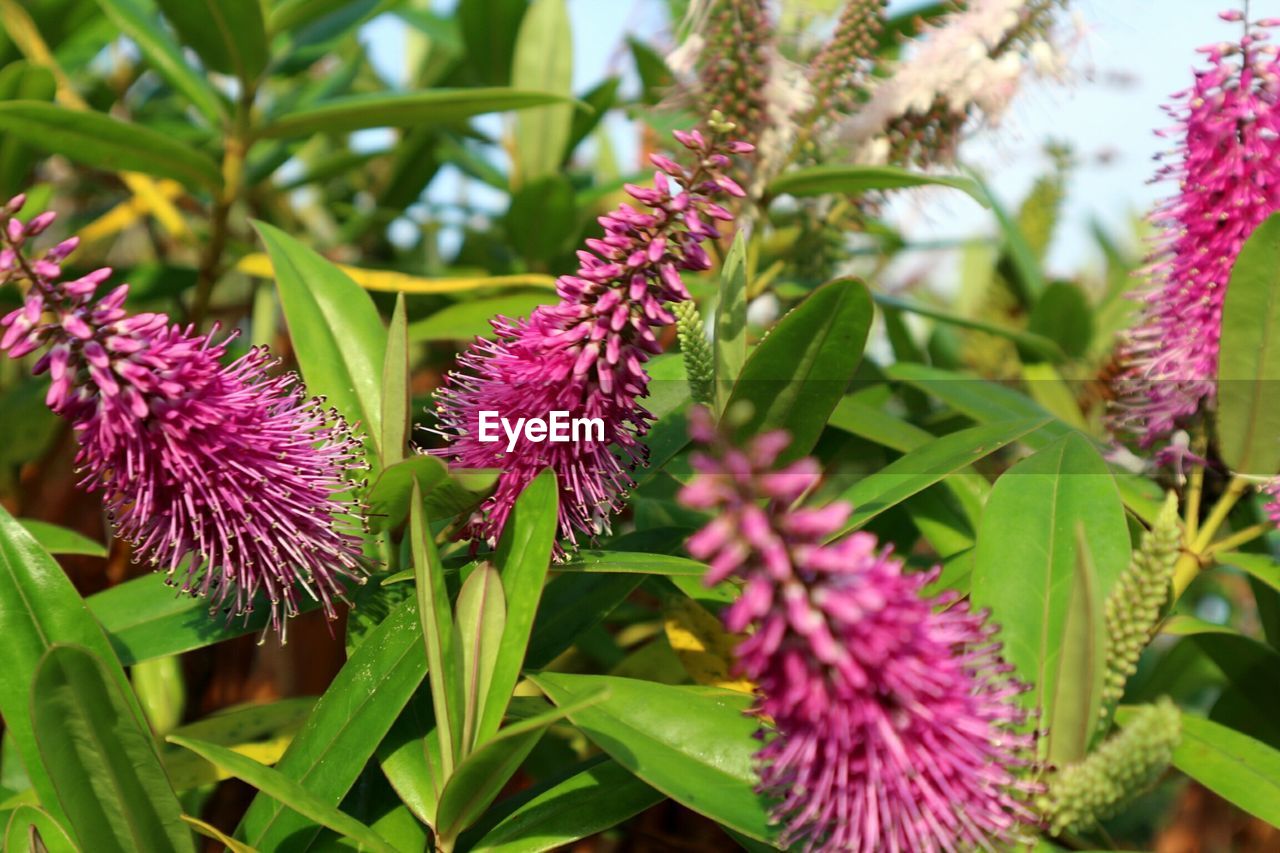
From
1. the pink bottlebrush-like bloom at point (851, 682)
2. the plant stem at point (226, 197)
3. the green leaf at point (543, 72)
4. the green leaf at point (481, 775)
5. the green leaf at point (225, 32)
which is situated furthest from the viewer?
the green leaf at point (543, 72)

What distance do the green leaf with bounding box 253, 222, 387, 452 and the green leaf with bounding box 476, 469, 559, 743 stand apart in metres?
0.30

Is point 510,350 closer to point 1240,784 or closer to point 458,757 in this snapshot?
point 458,757

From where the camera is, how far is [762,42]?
1.69 m

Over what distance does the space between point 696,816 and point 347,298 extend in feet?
2.76

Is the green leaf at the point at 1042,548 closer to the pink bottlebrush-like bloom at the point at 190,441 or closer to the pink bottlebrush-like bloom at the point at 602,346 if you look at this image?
the pink bottlebrush-like bloom at the point at 602,346

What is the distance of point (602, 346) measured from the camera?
92 cm

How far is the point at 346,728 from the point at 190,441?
275 mm

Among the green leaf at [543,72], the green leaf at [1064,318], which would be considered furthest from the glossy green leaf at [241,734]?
the green leaf at [1064,318]

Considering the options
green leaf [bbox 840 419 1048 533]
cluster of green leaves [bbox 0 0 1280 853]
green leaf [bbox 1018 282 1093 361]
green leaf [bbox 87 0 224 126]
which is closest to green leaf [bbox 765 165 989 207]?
cluster of green leaves [bbox 0 0 1280 853]

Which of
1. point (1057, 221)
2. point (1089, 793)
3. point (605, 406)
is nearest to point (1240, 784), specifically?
point (1089, 793)

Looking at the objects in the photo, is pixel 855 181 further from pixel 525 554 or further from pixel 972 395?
pixel 525 554

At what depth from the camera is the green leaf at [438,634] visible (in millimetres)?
869

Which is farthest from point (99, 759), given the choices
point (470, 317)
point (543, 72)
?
point (543, 72)

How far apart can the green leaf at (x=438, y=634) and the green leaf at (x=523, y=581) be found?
0.03 m
